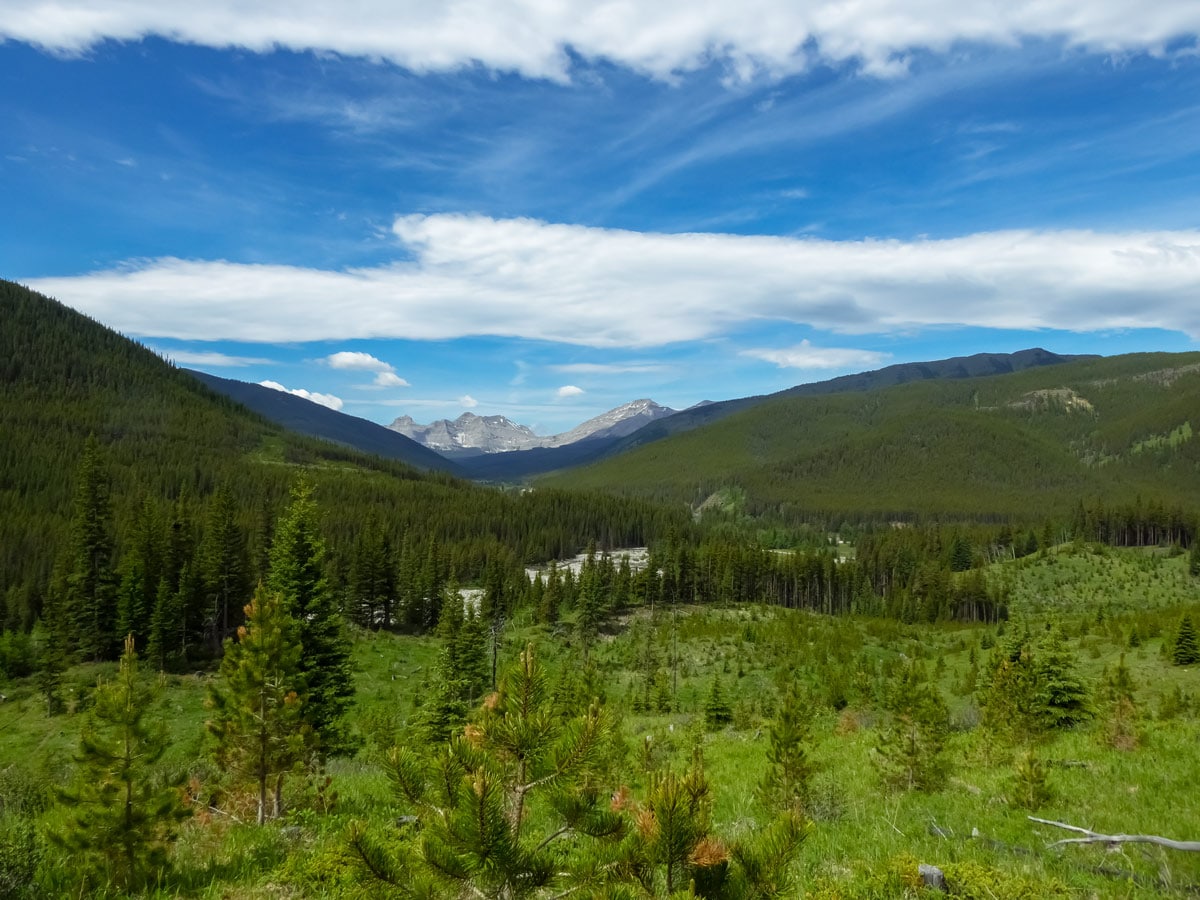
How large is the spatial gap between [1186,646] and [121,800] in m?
54.2

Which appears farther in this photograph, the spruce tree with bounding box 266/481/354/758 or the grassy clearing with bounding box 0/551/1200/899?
the spruce tree with bounding box 266/481/354/758

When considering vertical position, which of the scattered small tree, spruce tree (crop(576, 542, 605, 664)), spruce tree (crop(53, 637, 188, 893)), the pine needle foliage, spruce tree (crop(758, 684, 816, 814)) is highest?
the pine needle foliage

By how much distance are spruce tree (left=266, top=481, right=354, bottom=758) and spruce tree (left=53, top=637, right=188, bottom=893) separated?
16.3 metres

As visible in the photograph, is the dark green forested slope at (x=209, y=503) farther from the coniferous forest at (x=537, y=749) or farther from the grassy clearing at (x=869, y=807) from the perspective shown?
the grassy clearing at (x=869, y=807)

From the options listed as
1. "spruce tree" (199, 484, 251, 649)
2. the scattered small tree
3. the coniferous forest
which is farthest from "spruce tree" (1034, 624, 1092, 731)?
"spruce tree" (199, 484, 251, 649)

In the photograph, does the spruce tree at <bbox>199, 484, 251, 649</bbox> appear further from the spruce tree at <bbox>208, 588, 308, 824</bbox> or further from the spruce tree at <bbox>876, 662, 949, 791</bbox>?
the spruce tree at <bbox>876, 662, 949, 791</bbox>

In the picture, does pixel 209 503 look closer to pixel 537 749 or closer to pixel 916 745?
pixel 916 745

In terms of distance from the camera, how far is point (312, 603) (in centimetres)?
2630

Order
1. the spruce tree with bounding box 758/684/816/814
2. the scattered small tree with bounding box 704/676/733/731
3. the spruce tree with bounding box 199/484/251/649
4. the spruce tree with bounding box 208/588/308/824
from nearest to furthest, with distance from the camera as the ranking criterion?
the spruce tree with bounding box 758/684/816/814, the spruce tree with bounding box 208/588/308/824, the scattered small tree with bounding box 704/676/733/731, the spruce tree with bounding box 199/484/251/649

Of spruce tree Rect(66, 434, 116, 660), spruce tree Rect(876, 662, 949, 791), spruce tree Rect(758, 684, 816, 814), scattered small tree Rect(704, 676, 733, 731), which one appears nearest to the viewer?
spruce tree Rect(758, 684, 816, 814)

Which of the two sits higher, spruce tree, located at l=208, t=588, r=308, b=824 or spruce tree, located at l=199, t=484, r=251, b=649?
spruce tree, located at l=208, t=588, r=308, b=824

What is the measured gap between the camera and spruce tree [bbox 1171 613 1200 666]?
132 feet

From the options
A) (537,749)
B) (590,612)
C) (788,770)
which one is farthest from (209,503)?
(537,749)

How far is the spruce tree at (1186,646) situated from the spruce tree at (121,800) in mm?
53351
